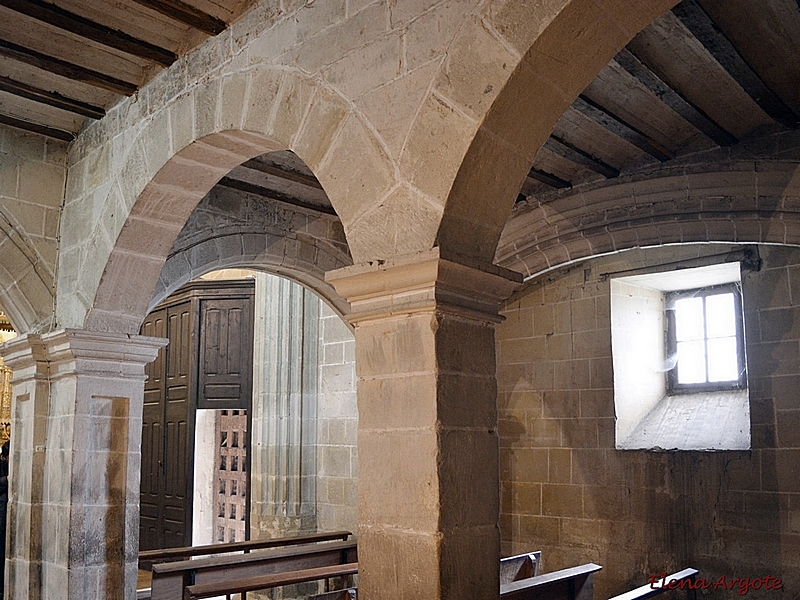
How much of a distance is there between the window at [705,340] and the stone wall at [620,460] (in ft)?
1.53

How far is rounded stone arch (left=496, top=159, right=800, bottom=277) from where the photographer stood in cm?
429

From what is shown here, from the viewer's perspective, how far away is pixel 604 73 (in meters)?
3.77

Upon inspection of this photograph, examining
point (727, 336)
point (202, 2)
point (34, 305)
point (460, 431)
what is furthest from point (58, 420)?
point (727, 336)

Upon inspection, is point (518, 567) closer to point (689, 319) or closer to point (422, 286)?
point (689, 319)

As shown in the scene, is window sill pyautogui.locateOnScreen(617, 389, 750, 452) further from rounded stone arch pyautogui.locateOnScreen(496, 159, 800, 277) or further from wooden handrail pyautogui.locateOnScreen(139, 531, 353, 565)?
wooden handrail pyautogui.locateOnScreen(139, 531, 353, 565)

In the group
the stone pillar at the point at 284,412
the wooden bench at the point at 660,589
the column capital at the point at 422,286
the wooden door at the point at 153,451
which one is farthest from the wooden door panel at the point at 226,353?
the column capital at the point at 422,286

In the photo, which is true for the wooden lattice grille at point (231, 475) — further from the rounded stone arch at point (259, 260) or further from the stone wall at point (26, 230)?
the stone wall at point (26, 230)

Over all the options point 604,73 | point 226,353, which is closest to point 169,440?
point 226,353

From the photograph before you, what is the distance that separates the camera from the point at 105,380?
4.36m

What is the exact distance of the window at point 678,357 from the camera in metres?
5.45

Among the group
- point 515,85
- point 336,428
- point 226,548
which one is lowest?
point 226,548

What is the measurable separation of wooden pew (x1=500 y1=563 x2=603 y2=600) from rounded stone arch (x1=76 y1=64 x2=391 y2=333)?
231 cm

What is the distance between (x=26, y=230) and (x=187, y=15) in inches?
76.4

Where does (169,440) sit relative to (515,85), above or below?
below
